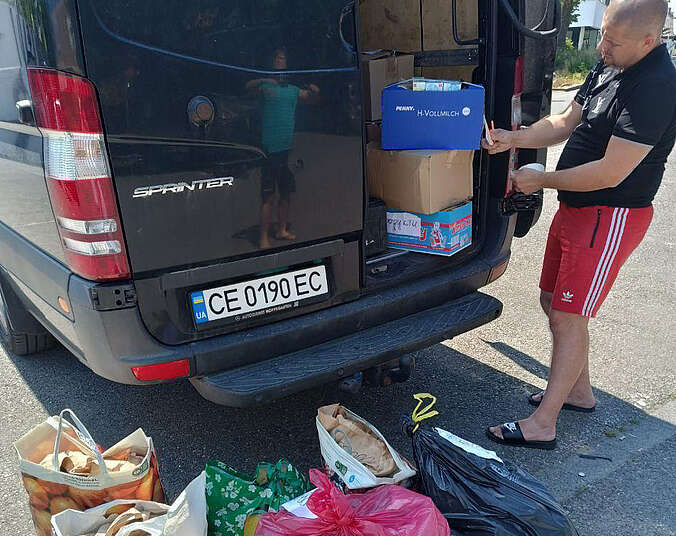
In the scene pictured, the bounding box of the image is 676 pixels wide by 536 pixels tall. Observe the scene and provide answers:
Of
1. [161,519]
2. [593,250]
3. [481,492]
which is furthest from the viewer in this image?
[593,250]

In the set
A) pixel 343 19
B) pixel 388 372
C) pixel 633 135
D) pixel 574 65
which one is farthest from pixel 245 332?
pixel 574 65

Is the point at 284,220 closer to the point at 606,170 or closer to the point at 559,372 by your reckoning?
the point at 606,170

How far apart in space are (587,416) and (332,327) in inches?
57.0

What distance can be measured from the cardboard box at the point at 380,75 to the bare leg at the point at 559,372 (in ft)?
4.73

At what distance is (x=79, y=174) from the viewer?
2025 mm

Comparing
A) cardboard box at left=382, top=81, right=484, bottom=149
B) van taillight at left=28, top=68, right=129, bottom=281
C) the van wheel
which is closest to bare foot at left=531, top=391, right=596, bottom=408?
cardboard box at left=382, top=81, right=484, bottom=149

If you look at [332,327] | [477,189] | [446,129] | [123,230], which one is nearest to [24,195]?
[123,230]

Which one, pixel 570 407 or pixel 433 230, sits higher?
pixel 433 230

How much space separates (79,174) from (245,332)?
842 mm

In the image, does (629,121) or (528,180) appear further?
(528,180)

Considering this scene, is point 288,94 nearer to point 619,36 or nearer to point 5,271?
point 619,36

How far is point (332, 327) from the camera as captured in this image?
8.70 ft

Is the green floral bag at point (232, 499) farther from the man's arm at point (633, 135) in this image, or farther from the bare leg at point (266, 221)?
the man's arm at point (633, 135)

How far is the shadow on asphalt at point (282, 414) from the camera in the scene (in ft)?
9.46
